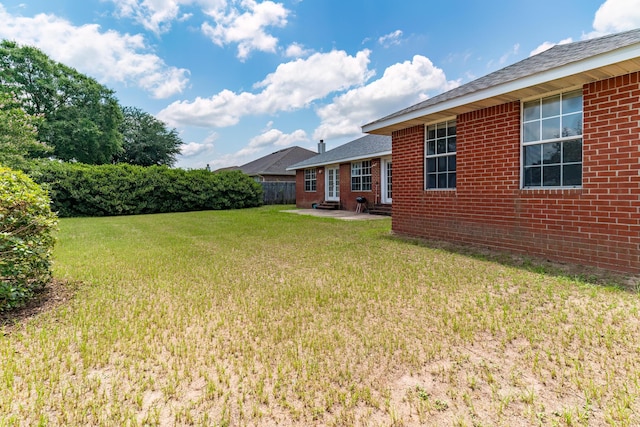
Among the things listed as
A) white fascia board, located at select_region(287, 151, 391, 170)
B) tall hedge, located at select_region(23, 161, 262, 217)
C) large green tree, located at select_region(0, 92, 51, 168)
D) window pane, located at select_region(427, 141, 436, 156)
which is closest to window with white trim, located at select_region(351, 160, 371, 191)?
white fascia board, located at select_region(287, 151, 391, 170)

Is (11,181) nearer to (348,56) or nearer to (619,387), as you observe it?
(619,387)

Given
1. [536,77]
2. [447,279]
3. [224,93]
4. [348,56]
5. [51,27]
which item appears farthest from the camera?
[224,93]

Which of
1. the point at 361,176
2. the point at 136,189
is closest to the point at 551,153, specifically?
the point at 361,176

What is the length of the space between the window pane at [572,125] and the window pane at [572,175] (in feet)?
1.73

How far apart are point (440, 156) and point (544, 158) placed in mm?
2215

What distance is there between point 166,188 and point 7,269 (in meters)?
16.7

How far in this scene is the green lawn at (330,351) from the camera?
6.29ft

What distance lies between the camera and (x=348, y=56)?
1569 centimetres

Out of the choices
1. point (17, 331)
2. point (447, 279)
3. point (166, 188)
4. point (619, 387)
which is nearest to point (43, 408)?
point (17, 331)

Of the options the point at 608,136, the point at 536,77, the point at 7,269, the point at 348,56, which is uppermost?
the point at 348,56

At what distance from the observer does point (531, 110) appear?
5.64m

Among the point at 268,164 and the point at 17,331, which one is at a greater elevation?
the point at 268,164

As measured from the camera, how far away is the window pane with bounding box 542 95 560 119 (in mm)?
5297

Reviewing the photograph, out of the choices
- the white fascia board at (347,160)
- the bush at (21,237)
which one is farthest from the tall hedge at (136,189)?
the bush at (21,237)
